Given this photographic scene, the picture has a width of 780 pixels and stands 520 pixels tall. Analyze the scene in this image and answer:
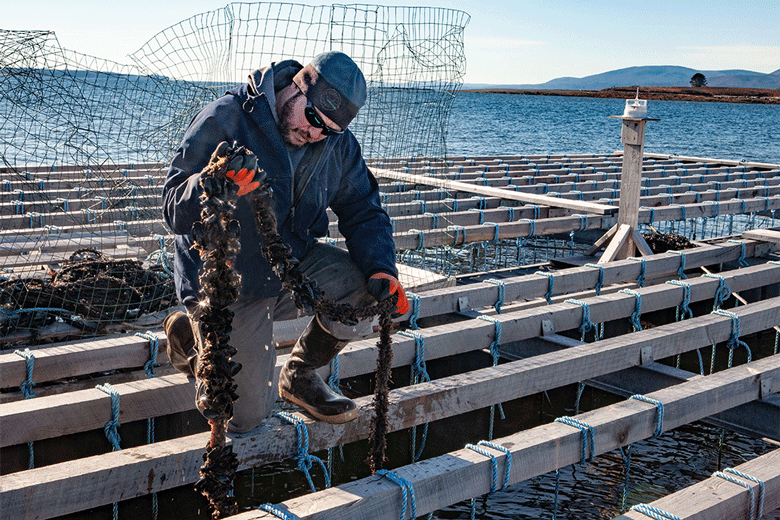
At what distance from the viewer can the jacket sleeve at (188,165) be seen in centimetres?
234

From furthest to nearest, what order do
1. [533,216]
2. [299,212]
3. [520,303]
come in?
[533,216]
[520,303]
[299,212]

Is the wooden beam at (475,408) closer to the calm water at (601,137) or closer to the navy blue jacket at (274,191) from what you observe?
the navy blue jacket at (274,191)

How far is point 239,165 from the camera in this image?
2018 millimetres

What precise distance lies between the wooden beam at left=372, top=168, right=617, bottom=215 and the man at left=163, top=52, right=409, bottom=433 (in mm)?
4647

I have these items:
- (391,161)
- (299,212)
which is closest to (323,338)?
(299,212)

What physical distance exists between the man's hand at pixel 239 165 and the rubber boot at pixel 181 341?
1.13 meters

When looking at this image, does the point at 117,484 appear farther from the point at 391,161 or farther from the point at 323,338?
the point at 391,161

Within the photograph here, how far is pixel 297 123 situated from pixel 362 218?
561mm

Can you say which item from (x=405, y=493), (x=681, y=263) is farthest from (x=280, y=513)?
(x=681, y=263)

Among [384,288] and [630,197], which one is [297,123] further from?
[630,197]

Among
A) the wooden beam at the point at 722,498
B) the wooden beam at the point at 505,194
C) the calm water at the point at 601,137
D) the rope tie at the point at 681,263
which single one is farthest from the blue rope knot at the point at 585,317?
the calm water at the point at 601,137

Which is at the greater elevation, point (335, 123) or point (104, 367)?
point (335, 123)

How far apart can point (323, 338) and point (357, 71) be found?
3.43 feet

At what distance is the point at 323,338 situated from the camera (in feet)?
9.73
